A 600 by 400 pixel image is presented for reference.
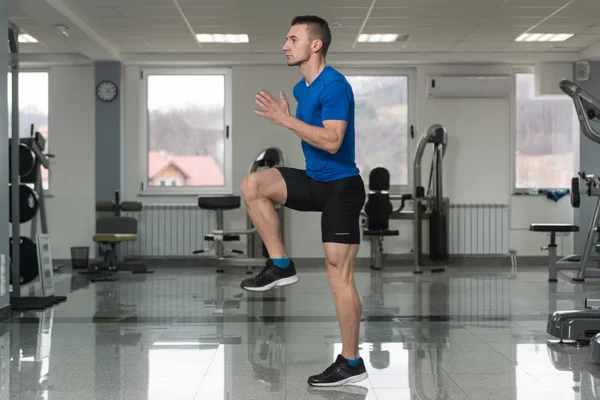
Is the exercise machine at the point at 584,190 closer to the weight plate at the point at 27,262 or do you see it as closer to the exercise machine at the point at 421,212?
the exercise machine at the point at 421,212

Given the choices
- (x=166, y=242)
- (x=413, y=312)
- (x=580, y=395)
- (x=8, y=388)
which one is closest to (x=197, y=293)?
(x=413, y=312)

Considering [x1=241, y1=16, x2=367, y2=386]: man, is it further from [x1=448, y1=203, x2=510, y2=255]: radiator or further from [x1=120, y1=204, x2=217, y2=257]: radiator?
[x1=448, y1=203, x2=510, y2=255]: radiator

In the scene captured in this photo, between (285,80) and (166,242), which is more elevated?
(285,80)

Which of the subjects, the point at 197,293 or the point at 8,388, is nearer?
the point at 8,388

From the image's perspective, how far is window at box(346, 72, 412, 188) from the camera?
9.51 metres

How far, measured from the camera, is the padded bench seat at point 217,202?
8297 millimetres

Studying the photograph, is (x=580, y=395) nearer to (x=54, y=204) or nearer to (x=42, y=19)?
(x=42, y=19)

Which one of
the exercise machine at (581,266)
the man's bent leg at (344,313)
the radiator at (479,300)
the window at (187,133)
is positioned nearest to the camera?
the man's bent leg at (344,313)

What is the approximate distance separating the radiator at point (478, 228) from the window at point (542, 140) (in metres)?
0.48

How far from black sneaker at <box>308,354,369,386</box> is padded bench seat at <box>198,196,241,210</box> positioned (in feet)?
17.8

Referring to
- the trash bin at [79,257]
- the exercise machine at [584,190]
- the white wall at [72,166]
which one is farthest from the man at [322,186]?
the white wall at [72,166]

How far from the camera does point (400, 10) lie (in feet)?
23.1

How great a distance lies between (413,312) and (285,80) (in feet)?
15.8

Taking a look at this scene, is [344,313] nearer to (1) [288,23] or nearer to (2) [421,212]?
(1) [288,23]
